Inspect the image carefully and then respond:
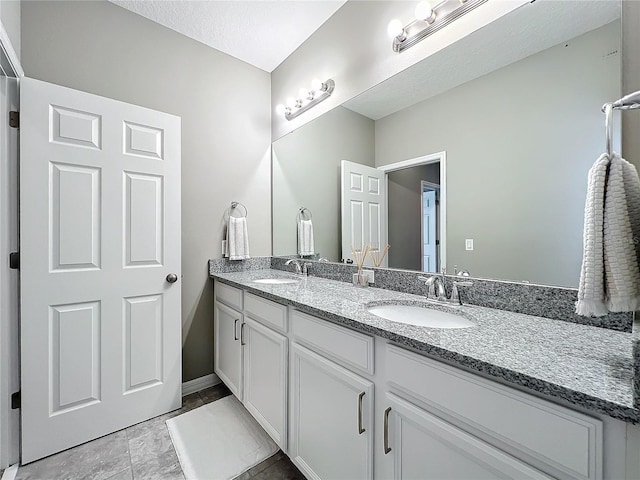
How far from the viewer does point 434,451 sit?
30.4 inches

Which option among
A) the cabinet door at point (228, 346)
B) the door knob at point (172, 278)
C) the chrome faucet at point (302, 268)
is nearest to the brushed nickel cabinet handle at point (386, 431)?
the cabinet door at point (228, 346)

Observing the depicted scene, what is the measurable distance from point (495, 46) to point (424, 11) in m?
0.37

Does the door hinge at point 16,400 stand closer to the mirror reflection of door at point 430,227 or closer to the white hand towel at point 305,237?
the white hand towel at point 305,237

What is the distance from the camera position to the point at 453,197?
132 cm

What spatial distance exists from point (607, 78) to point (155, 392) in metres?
2.61

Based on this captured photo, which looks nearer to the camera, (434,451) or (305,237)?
(434,451)

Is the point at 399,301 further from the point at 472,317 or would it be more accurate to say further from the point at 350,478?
the point at 350,478

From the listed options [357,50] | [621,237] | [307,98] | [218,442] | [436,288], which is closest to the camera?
[621,237]

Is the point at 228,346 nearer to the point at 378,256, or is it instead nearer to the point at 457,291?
the point at 378,256

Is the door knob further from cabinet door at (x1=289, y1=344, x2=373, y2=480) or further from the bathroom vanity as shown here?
cabinet door at (x1=289, y1=344, x2=373, y2=480)

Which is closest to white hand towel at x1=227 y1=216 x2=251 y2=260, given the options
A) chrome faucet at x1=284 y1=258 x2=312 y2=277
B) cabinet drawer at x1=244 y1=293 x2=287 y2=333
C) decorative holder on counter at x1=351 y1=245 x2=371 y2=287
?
chrome faucet at x1=284 y1=258 x2=312 y2=277

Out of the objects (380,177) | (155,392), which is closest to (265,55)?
(380,177)

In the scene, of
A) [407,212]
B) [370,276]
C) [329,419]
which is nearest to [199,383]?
[329,419]

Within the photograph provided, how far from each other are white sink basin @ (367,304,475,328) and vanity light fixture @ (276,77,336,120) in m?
1.52
